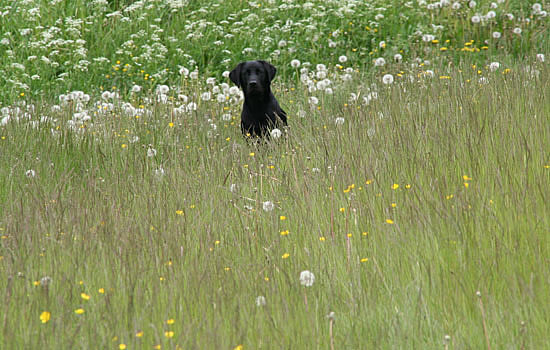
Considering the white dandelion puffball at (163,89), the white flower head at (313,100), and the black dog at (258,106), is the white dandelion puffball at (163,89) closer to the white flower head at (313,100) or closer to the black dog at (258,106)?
the black dog at (258,106)

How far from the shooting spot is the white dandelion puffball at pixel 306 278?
9.51ft

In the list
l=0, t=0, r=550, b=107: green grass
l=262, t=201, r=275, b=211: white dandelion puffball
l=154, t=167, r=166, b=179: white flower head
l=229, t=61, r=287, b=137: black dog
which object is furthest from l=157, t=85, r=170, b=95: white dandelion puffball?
l=262, t=201, r=275, b=211: white dandelion puffball

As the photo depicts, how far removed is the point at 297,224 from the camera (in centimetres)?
360

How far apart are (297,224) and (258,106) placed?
11.1 feet

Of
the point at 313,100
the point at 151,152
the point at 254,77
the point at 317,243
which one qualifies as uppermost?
the point at 317,243

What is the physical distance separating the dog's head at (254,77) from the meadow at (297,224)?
0.43 m

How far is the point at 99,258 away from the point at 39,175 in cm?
207

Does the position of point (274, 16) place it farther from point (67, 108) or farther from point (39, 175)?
point (39, 175)

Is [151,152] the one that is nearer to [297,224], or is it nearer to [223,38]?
[297,224]

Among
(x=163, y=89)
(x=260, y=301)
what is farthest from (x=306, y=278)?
(x=163, y=89)

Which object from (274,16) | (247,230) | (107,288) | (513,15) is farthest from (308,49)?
(107,288)

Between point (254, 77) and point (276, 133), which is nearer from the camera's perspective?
point (276, 133)

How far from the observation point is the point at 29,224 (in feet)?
11.9

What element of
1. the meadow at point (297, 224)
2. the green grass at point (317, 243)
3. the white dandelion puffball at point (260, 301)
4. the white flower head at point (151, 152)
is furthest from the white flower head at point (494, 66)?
the white dandelion puffball at point (260, 301)
